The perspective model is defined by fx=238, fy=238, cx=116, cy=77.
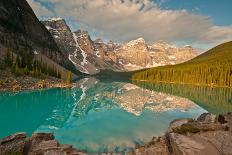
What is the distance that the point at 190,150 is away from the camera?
13.2 meters

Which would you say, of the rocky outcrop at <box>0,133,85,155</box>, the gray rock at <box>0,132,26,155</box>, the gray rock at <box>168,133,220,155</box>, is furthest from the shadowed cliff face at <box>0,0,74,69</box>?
the gray rock at <box>168,133,220,155</box>

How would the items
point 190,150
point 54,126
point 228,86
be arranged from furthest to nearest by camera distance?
point 228,86 < point 54,126 < point 190,150

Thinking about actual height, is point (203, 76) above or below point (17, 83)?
above

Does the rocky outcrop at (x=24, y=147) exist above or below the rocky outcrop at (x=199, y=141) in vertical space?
below

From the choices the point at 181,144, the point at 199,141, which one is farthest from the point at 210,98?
the point at 181,144

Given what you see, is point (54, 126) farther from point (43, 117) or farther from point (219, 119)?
point (219, 119)

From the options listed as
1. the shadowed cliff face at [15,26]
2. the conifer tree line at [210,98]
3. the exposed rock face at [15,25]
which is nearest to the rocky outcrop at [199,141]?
the conifer tree line at [210,98]

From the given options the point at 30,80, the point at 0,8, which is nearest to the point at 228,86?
the point at 30,80

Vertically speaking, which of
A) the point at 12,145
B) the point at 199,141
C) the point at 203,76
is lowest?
the point at 12,145

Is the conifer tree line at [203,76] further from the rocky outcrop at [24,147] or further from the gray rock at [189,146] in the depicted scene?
the rocky outcrop at [24,147]

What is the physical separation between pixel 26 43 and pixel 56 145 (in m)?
177

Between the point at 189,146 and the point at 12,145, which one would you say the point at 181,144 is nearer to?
the point at 189,146

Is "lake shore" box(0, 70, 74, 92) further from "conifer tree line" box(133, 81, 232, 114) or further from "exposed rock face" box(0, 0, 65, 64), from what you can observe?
"exposed rock face" box(0, 0, 65, 64)

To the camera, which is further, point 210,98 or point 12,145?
point 210,98
